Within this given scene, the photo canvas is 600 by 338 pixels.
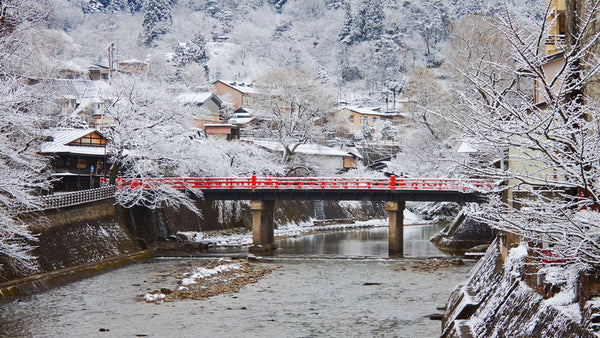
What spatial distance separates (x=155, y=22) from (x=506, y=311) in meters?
113

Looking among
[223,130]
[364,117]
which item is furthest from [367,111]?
[223,130]

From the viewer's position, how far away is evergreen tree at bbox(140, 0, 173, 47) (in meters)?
114

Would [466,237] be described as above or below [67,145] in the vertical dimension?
below

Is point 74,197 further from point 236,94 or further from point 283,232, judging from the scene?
point 236,94

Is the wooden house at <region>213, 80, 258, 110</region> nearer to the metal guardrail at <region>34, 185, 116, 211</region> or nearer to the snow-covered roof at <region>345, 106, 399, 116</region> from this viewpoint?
the snow-covered roof at <region>345, 106, 399, 116</region>

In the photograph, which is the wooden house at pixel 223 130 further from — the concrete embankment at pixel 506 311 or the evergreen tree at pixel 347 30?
the evergreen tree at pixel 347 30

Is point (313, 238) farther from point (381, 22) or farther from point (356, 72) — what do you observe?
point (381, 22)

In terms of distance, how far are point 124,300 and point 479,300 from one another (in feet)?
39.9

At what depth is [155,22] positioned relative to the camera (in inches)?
4574

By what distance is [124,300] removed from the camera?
68.8 ft

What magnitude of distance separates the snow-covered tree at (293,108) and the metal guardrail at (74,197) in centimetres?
1731

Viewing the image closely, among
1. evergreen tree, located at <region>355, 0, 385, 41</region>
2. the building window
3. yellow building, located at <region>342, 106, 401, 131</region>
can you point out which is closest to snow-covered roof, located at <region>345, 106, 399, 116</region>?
yellow building, located at <region>342, 106, 401, 131</region>

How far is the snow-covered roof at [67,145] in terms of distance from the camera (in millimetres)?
36656

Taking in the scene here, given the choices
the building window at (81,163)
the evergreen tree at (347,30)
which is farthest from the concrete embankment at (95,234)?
the evergreen tree at (347,30)
